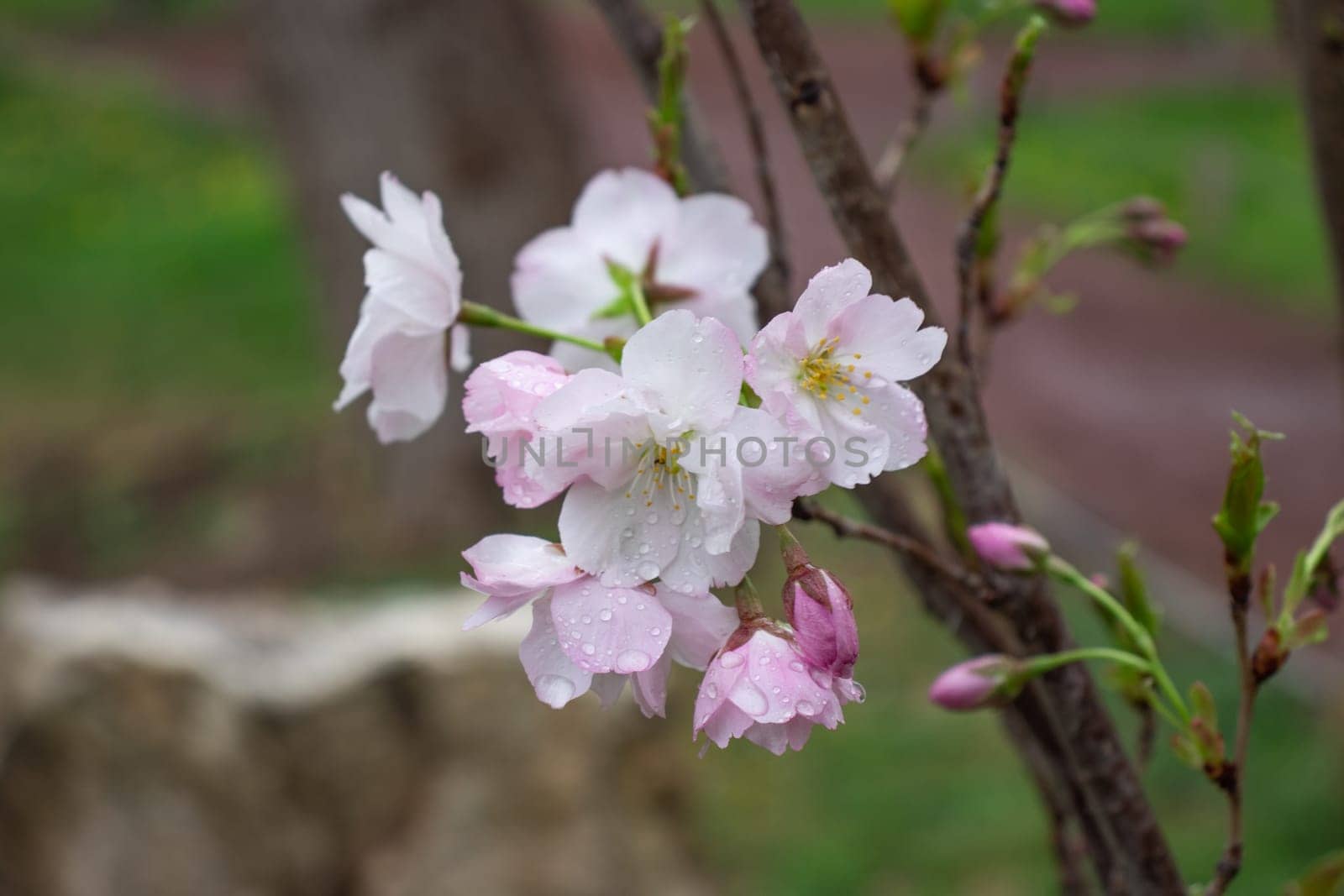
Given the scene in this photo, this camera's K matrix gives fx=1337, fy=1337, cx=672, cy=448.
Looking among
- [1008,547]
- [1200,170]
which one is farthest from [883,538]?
[1200,170]

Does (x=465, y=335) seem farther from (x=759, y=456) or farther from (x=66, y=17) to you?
(x=66, y=17)

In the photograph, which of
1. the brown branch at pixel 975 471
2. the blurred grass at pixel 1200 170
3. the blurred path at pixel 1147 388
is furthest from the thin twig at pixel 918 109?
the blurred grass at pixel 1200 170

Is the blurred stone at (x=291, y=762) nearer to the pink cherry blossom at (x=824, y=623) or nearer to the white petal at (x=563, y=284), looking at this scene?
the white petal at (x=563, y=284)

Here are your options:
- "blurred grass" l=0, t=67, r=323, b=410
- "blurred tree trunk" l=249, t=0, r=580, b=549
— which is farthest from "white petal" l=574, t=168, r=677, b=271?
"blurred grass" l=0, t=67, r=323, b=410

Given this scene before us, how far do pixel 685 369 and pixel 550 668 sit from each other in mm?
157

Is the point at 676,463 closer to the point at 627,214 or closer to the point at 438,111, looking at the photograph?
the point at 627,214

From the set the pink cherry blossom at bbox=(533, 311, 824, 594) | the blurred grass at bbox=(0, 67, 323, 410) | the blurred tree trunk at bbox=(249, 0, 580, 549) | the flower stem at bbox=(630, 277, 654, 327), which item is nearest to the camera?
the pink cherry blossom at bbox=(533, 311, 824, 594)

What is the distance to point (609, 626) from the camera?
60cm

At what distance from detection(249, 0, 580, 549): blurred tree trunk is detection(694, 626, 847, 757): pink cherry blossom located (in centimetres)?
386

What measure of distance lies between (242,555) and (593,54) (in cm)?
1185

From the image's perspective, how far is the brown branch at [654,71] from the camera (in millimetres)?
941

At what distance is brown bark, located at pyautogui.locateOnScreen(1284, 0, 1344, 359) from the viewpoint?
1.06 metres

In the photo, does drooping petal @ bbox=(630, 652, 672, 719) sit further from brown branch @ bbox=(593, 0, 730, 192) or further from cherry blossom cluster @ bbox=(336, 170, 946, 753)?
brown branch @ bbox=(593, 0, 730, 192)

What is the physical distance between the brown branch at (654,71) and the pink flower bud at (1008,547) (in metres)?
0.37
